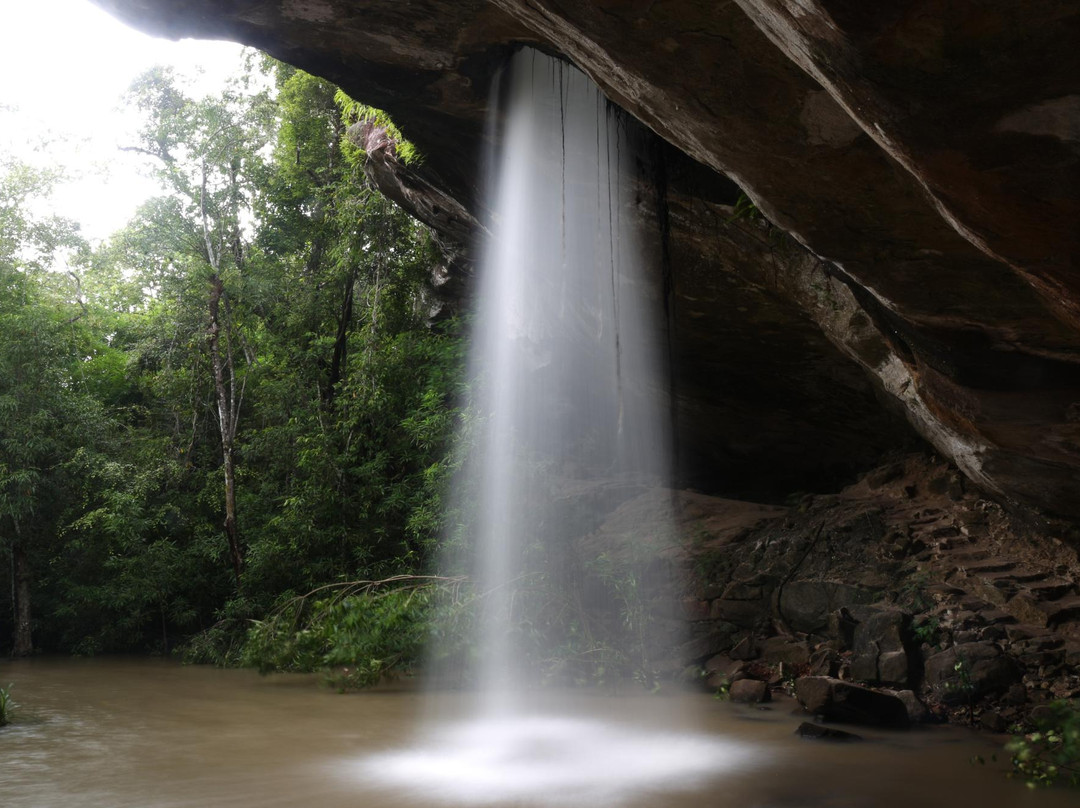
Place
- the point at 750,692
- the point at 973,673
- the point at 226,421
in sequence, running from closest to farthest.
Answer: the point at 973,673
the point at 750,692
the point at 226,421

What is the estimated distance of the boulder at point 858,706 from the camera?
682 cm

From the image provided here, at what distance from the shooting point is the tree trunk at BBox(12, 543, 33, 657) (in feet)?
45.5

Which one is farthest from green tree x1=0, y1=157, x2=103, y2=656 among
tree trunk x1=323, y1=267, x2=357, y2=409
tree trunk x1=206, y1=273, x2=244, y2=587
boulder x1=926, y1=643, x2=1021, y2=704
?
boulder x1=926, y1=643, x2=1021, y2=704

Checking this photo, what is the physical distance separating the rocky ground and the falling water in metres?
1.10

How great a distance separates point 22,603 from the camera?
14.0m

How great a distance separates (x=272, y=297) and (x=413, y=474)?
5.04 m

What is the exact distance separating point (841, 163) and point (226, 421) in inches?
517

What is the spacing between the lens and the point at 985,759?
5.80m

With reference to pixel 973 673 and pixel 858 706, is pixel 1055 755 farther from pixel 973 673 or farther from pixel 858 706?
pixel 973 673

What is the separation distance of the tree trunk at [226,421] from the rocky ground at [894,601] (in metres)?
7.84

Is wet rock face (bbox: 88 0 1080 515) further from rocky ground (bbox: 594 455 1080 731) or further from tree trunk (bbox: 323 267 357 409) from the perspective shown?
tree trunk (bbox: 323 267 357 409)

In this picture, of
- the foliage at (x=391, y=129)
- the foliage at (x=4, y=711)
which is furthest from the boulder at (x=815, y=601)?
the foliage at (x=4, y=711)

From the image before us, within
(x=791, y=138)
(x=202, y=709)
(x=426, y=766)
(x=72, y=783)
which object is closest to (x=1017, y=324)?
(x=791, y=138)

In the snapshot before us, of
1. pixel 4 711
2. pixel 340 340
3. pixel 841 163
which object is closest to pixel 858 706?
pixel 841 163
